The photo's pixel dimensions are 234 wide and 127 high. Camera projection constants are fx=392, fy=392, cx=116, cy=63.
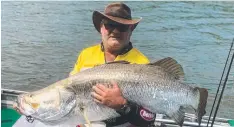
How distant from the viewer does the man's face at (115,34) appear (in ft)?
10.8

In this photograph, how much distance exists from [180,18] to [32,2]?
8.10 m

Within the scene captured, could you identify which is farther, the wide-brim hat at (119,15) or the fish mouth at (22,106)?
the wide-brim hat at (119,15)

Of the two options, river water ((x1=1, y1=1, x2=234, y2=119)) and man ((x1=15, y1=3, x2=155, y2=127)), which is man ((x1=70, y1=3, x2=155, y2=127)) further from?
river water ((x1=1, y1=1, x2=234, y2=119))

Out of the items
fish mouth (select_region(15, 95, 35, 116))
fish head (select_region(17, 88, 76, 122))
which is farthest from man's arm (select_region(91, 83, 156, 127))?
fish mouth (select_region(15, 95, 35, 116))

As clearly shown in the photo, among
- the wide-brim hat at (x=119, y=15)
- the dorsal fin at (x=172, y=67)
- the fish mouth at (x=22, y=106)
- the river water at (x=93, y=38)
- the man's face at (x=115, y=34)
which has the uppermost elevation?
the wide-brim hat at (x=119, y=15)

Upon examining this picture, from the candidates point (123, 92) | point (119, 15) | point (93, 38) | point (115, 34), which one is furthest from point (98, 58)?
point (93, 38)

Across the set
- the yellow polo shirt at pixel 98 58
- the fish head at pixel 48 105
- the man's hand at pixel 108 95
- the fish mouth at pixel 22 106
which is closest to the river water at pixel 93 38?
the yellow polo shirt at pixel 98 58

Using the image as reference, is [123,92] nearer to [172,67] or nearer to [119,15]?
[172,67]

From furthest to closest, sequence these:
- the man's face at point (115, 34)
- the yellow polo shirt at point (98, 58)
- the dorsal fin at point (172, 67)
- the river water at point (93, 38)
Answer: the river water at point (93, 38) < the yellow polo shirt at point (98, 58) < the man's face at point (115, 34) < the dorsal fin at point (172, 67)

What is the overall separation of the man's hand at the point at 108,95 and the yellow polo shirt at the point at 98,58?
67 cm

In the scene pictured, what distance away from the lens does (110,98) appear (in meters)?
2.81

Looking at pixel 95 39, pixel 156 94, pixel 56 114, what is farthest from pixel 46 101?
pixel 95 39

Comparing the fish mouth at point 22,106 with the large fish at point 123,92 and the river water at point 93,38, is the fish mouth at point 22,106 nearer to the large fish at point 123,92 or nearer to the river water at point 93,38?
the large fish at point 123,92

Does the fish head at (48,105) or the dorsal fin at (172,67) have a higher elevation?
the dorsal fin at (172,67)
